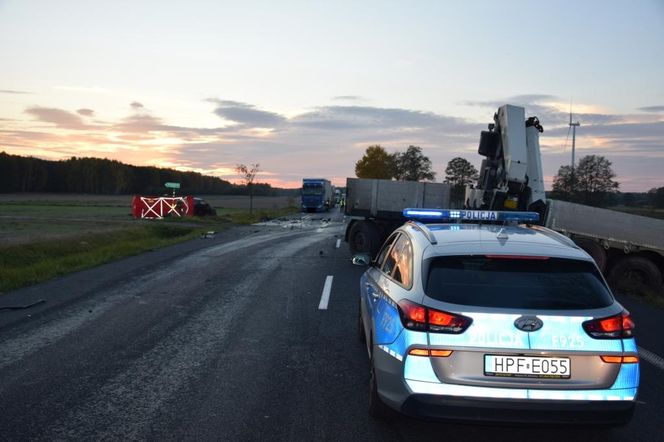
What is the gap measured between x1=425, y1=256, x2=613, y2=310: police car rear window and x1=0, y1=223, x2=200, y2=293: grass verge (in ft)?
31.2

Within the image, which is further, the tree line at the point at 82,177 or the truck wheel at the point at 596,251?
the tree line at the point at 82,177

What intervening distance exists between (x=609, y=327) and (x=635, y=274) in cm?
925

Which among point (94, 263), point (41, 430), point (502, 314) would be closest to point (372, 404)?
point (502, 314)

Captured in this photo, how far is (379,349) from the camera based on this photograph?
157 inches

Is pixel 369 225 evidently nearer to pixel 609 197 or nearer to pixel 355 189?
pixel 355 189

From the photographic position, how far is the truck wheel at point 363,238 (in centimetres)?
1647

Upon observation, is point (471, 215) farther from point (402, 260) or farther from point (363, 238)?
point (363, 238)

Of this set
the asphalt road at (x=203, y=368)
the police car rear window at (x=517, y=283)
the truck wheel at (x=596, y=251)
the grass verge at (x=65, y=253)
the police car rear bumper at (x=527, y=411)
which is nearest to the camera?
the police car rear bumper at (x=527, y=411)

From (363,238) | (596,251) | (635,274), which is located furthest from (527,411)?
(363,238)

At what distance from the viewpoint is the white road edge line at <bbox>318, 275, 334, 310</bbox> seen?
8750 mm

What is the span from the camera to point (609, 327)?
3506mm

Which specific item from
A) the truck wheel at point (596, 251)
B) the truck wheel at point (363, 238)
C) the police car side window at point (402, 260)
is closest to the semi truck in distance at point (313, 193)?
the truck wheel at point (363, 238)

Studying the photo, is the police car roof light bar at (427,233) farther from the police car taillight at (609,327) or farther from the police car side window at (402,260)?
the police car taillight at (609,327)

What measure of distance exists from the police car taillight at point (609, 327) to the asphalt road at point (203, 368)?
0.94 metres
